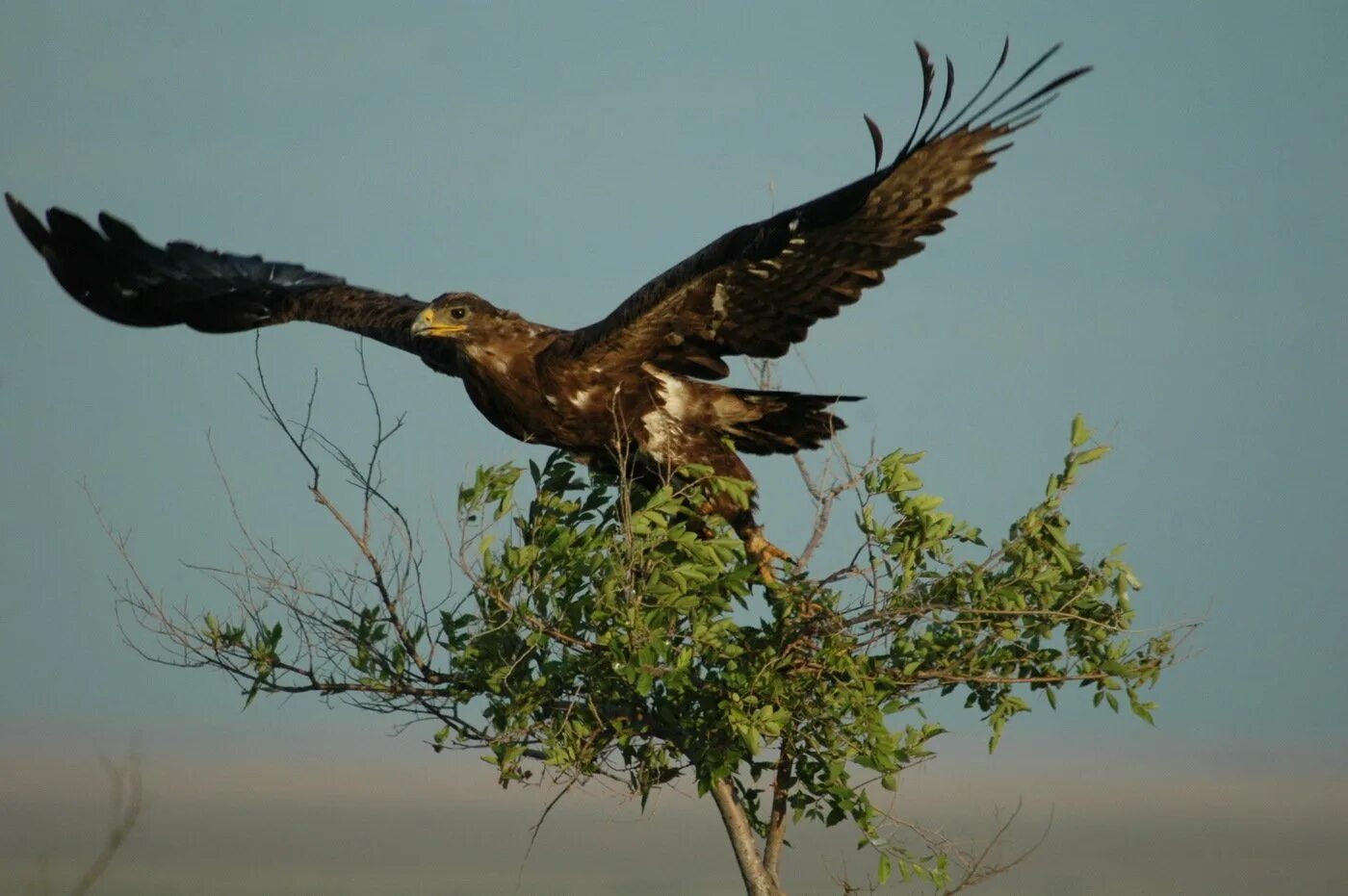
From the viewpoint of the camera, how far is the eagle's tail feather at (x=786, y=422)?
340 inches

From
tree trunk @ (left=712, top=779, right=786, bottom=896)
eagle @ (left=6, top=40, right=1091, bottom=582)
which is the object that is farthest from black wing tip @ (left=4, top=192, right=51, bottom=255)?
tree trunk @ (left=712, top=779, right=786, bottom=896)

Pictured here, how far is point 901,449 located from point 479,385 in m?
2.83

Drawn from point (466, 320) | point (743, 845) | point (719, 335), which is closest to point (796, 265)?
point (719, 335)

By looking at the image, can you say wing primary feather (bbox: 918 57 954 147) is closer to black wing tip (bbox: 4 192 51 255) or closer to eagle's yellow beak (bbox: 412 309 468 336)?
eagle's yellow beak (bbox: 412 309 468 336)

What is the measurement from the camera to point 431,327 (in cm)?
852

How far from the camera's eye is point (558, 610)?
682 cm

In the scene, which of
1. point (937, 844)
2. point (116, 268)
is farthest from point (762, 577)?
point (116, 268)

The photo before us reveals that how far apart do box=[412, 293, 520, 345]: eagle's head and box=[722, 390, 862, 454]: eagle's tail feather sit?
1.50 meters

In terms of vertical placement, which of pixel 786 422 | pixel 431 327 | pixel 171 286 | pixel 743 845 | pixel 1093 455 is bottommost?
pixel 743 845

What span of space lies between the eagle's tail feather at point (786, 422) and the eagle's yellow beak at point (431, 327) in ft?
5.79

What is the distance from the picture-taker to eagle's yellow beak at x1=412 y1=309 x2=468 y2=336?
8477mm

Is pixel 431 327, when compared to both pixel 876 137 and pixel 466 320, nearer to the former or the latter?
pixel 466 320

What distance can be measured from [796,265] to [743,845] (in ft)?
10.8

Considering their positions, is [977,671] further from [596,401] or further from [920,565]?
[596,401]
